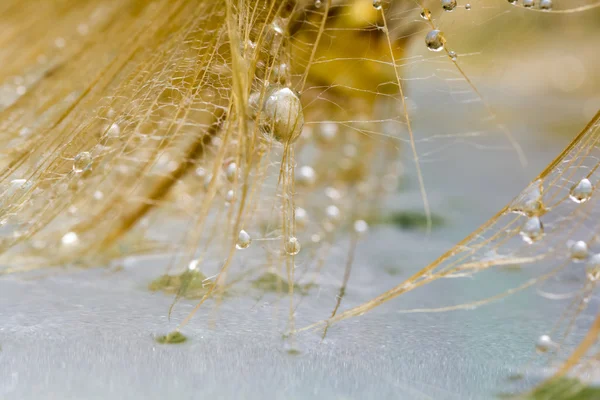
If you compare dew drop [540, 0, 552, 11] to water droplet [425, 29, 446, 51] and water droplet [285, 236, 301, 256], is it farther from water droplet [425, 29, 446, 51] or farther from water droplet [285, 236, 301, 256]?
water droplet [285, 236, 301, 256]

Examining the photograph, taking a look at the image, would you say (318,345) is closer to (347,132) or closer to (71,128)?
(71,128)

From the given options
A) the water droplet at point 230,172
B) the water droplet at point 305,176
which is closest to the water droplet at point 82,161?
the water droplet at point 230,172

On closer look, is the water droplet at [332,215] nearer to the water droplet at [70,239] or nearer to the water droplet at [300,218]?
the water droplet at [300,218]

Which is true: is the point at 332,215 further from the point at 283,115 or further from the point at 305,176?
the point at 283,115

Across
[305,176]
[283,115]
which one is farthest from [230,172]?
[305,176]

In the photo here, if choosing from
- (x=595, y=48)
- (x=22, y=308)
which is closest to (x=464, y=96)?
(x=595, y=48)
